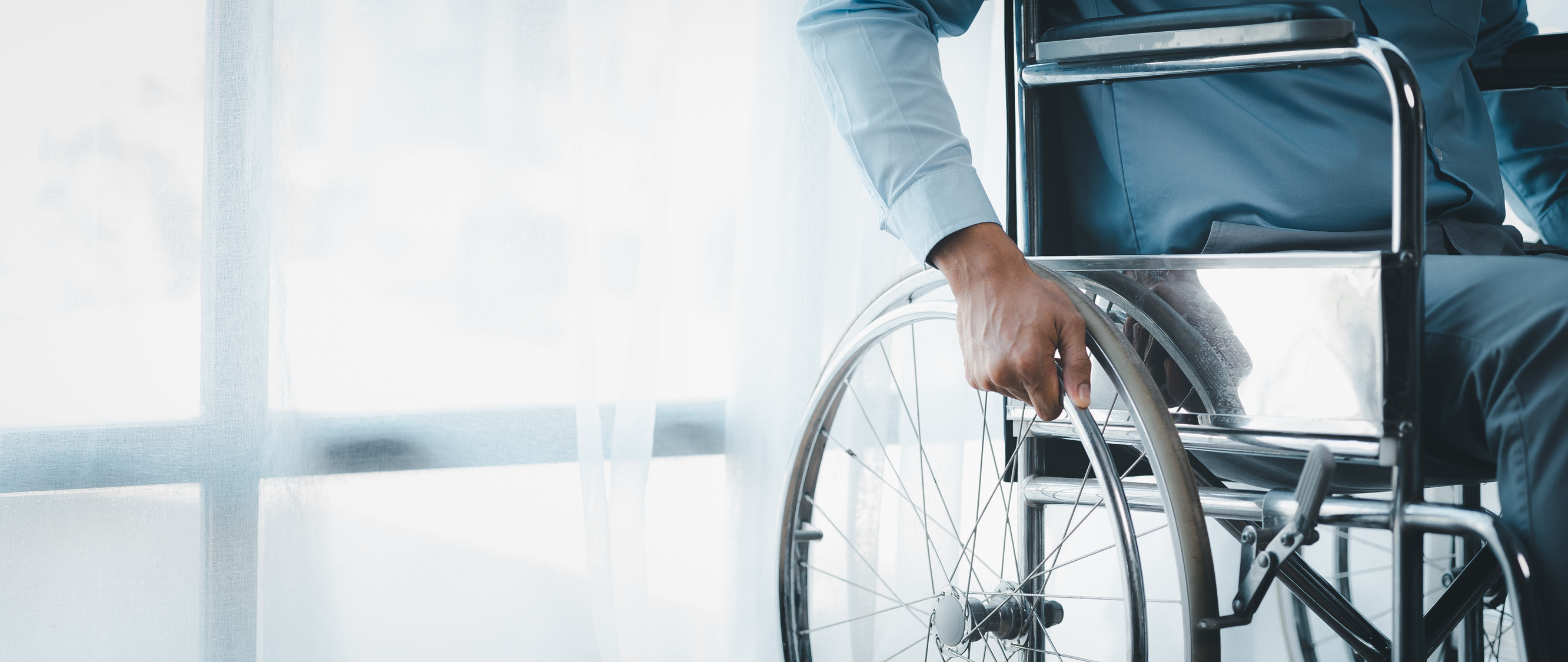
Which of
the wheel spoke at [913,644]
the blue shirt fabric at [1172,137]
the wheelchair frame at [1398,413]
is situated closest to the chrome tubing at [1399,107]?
the wheelchair frame at [1398,413]

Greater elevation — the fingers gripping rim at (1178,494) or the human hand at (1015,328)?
the human hand at (1015,328)

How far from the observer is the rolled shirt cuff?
0.70m

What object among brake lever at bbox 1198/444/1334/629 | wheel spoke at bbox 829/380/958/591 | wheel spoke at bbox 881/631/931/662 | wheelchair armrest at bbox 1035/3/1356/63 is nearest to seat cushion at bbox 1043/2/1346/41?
wheelchair armrest at bbox 1035/3/1356/63

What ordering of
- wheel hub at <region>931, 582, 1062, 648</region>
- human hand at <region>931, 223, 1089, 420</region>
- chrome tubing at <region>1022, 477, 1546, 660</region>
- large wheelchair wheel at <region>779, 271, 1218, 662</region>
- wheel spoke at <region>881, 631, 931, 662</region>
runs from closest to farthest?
chrome tubing at <region>1022, 477, 1546, 660</region>, human hand at <region>931, 223, 1089, 420</region>, wheel hub at <region>931, 582, 1062, 648</region>, wheel spoke at <region>881, 631, 931, 662</region>, large wheelchair wheel at <region>779, 271, 1218, 662</region>

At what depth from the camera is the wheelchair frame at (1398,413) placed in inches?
21.1

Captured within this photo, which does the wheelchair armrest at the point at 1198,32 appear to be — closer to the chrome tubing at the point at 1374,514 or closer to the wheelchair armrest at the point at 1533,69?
the chrome tubing at the point at 1374,514

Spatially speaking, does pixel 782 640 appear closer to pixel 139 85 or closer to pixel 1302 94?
pixel 1302 94

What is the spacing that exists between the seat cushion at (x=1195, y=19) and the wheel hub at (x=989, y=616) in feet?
1.38

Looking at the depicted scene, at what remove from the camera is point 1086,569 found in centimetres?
165

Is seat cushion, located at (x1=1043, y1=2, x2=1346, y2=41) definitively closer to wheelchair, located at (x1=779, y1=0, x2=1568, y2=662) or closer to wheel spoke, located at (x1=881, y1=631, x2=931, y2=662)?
wheelchair, located at (x1=779, y1=0, x2=1568, y2=662)

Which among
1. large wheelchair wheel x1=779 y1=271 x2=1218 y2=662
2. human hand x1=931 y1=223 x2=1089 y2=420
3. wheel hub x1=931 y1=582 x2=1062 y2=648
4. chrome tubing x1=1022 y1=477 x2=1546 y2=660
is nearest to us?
chrome tubing x1=1022 y1=477 x2=1546 y2=660

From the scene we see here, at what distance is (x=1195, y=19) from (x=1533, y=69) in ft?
2.03

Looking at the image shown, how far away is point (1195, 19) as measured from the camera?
59 cm

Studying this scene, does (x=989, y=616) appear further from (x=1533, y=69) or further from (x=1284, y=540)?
(x=1533, y=69)
